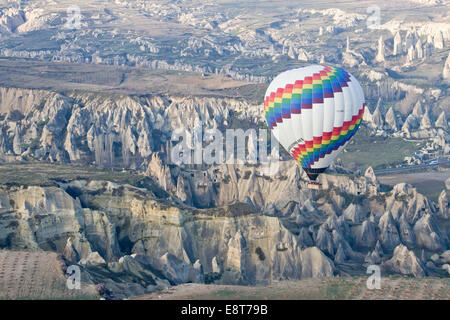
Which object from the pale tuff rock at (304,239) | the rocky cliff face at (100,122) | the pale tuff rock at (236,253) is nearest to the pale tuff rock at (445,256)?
the pale tuff rock at (304,239)

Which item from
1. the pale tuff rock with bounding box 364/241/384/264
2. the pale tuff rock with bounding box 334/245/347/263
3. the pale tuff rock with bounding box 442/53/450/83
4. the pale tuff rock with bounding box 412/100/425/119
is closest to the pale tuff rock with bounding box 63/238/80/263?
the pale tuff rock with bounding box 334/245/347/263

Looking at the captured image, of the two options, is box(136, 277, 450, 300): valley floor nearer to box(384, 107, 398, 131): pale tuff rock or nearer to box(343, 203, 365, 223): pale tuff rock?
box(343, 203, 365, 223): pale tuff rock

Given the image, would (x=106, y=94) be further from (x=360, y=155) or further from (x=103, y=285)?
(x=103, y=285)

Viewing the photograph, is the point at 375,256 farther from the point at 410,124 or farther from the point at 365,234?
the point at 410,124

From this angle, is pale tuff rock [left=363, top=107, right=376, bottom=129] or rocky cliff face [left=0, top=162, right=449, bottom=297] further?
pale tuff rock [left=363, top=107, right=376, bottom=129]

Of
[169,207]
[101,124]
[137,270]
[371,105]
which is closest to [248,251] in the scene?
[169,207]
